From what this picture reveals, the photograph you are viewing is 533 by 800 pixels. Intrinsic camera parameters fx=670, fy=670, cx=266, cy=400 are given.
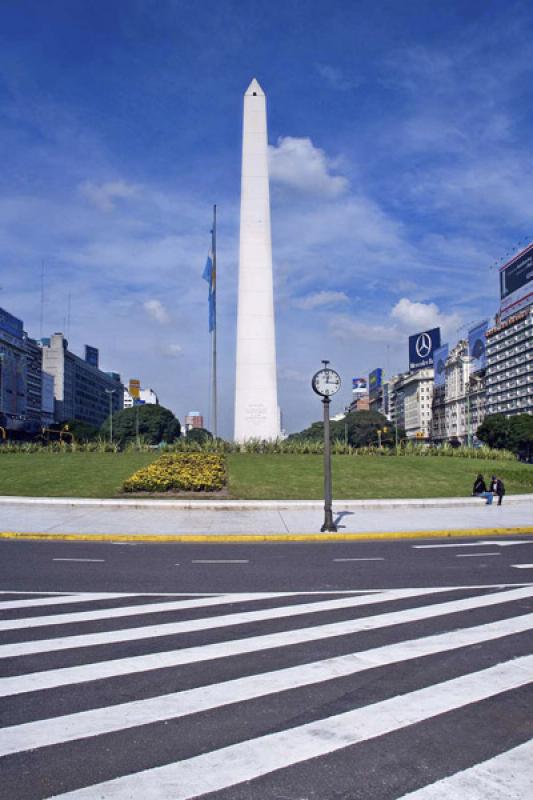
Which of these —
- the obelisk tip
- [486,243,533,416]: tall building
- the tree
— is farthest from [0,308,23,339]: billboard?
the obelisk tip

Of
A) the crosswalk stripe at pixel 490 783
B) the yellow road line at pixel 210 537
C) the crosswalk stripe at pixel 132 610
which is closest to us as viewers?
the crosswalk stripe at pixel 490 783

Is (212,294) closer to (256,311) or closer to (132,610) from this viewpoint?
(256,311)

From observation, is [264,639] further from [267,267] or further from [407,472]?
[267,267]

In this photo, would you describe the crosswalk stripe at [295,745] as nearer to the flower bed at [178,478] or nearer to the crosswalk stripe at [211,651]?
the crosswalk stripe at [211,651]

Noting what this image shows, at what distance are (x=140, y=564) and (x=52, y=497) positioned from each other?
12287mm

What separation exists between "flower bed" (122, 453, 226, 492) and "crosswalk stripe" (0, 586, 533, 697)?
16661 millimetres

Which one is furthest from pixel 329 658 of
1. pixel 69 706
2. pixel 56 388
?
pixel 56 388

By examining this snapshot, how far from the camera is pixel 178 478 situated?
82.1ft

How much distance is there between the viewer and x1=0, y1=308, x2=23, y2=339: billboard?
15025cm

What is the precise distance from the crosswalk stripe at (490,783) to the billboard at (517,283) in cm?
11727

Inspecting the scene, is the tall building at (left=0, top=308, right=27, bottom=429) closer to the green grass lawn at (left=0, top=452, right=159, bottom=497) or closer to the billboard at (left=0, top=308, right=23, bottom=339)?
the billboard at (left=0, top=308, right=23, bottom=339)

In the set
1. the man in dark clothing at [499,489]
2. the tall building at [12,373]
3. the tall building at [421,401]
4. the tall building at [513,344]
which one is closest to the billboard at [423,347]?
the tall building at [421,401]

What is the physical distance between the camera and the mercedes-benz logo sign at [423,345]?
17462 cm

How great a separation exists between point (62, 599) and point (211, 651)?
11.4ft
